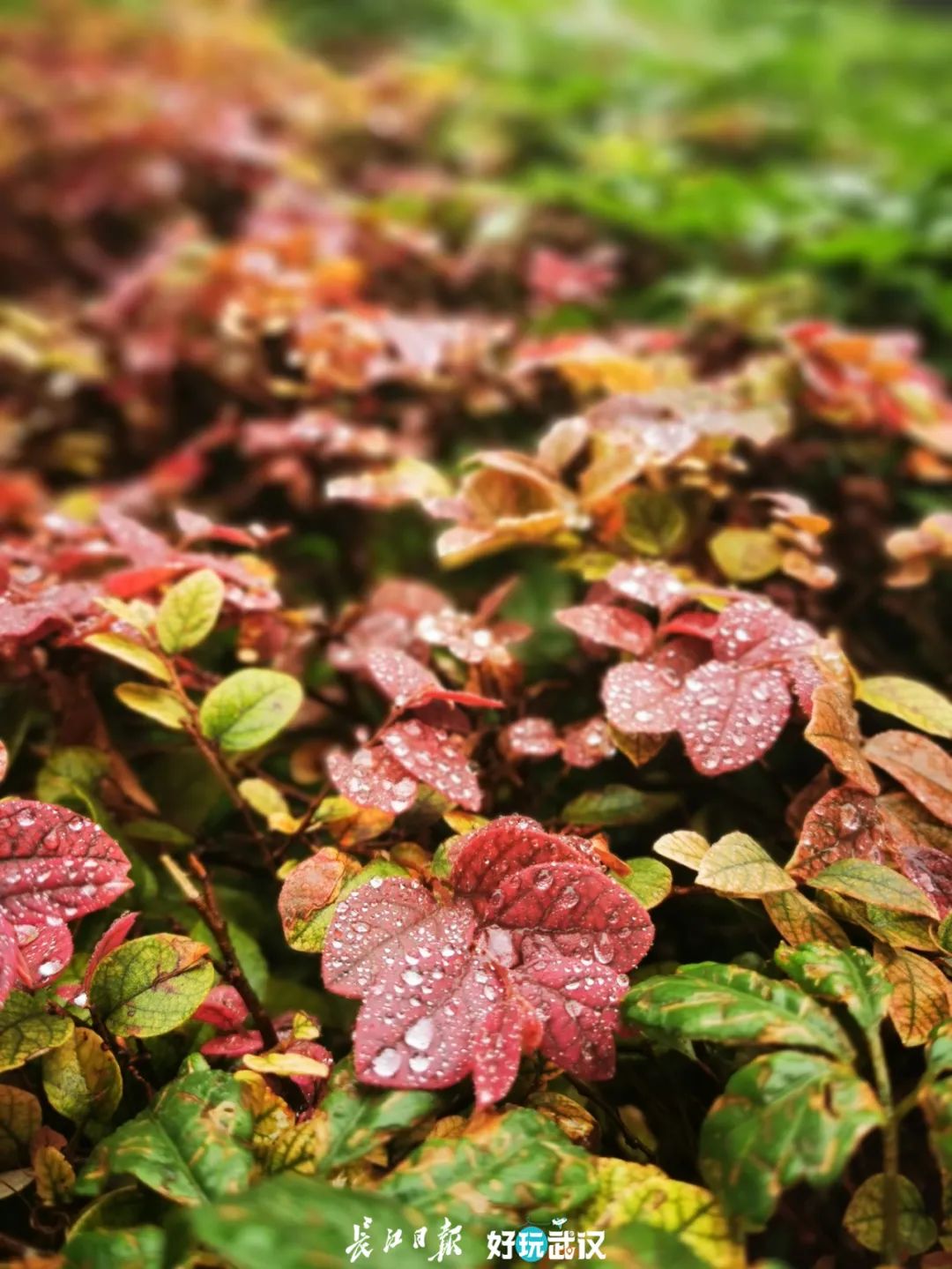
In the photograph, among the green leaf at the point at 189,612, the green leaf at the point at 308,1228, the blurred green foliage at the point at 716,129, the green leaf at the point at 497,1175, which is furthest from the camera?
the blurred green foliage at the point at 716,129

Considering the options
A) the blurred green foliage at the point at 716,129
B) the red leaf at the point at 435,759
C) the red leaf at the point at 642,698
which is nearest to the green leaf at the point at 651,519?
the red leaf at the point at 642,698

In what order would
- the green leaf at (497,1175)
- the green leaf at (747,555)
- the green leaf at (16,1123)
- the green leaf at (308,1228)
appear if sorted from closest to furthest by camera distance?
1. the green leaf at (308,1228)
2. the green leaf at (497,1175)
3. the green leaf at (16,1123)
4. the green leaf at (747,555)

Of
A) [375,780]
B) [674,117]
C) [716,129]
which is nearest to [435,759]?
[375,780]

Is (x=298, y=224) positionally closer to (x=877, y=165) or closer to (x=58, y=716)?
(x=58, y=716)

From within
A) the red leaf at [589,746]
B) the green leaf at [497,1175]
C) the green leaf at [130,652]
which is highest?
the green leaf at [130,652]

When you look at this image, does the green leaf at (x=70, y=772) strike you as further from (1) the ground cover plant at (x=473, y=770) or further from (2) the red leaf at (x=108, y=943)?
(2) the red leaf at (x=108, y=943)

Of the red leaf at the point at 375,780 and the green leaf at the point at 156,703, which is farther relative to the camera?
the green leaf at the point at 156,703

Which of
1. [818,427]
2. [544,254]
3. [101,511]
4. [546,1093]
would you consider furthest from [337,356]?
[546,1093]

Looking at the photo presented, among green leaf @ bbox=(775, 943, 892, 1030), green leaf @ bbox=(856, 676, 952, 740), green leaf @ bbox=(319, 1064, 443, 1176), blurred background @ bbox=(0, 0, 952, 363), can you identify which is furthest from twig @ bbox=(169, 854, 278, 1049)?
blurred background @ bbox=(0, 0, 952, 363)
